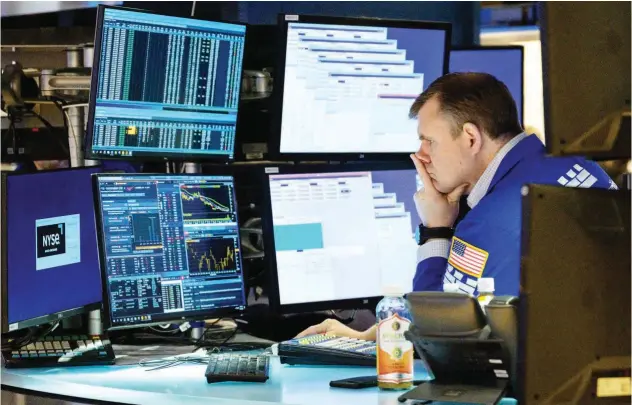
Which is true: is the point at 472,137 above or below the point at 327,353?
above

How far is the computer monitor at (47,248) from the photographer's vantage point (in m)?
2.77

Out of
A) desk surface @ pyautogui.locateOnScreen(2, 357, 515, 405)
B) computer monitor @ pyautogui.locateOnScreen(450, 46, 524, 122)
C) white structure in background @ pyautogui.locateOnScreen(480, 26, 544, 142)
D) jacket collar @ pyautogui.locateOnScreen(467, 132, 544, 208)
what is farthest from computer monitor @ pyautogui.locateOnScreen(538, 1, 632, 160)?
white structure in background @ pyautogui.locateOnScreen(480, 26, 544, 142)

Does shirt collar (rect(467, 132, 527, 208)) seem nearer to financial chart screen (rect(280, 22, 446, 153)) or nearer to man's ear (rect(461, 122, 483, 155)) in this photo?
man's ear (rect(461, 122, 483, 155))

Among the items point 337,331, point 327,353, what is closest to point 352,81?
point 337,331

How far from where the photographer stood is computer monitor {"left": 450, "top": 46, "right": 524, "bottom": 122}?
4.09 m

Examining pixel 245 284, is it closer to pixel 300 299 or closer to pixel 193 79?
pixel 300 299

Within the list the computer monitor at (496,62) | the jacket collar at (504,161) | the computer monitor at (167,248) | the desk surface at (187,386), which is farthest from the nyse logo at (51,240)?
the computer monitor at (496,62)

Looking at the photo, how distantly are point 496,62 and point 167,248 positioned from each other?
170 cm

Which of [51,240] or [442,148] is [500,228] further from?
[51,240]

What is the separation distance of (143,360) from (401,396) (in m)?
0.92

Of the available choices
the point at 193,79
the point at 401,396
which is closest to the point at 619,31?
the point at 401,396

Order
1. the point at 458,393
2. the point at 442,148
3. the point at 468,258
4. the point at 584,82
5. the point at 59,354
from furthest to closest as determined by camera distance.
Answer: the point at 442,148, the point at 59,354, the point at 468,258, the point at 458,393, the point at 584,82

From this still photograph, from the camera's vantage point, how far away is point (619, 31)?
1.75 metres

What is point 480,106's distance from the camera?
2.91 meters
